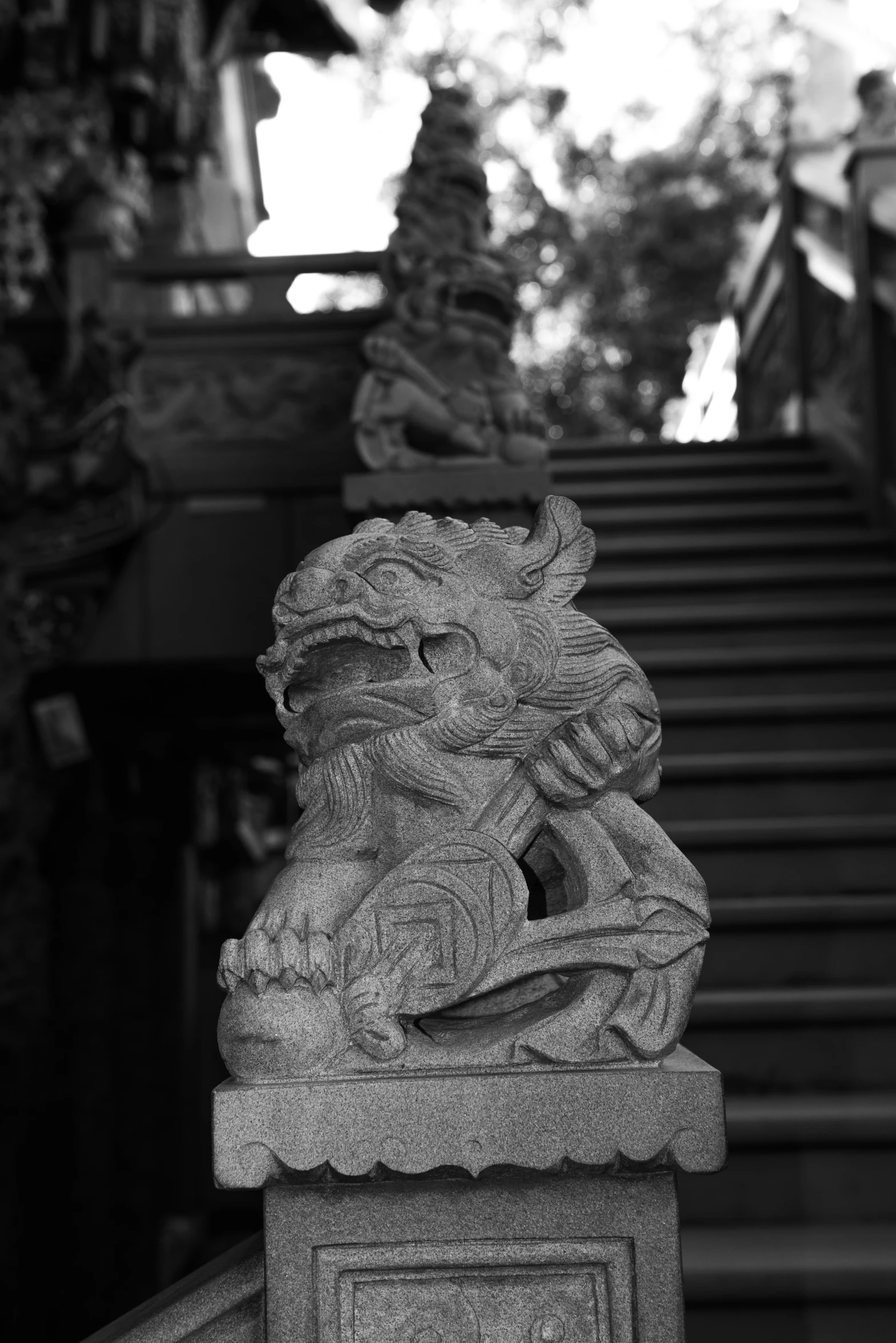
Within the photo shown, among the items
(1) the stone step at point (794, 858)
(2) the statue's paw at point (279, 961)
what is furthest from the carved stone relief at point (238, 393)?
(2) the statue's paw at point (279, 961)

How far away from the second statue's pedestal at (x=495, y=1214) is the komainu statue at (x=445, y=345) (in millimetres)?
2993

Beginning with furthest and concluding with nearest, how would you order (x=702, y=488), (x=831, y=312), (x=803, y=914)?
1. (x=831, y=312)
2. (x=702, y=488)
3. (x=803, y=914)

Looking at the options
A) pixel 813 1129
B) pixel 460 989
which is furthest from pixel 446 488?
pixel 460 989

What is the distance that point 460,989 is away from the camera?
5.70 ft

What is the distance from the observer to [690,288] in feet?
52.1

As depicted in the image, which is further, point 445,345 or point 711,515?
point 711,515

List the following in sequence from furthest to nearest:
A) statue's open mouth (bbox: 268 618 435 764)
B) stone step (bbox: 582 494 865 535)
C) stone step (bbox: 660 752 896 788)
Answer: stone step (bbox: 582 494 865 535) → stone step (bbox: 660 752 896 788) → statue's open mouth (bbox: 268 618 435 764)

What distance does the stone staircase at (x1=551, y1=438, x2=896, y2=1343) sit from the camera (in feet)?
9.93

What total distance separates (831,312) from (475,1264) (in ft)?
22.0

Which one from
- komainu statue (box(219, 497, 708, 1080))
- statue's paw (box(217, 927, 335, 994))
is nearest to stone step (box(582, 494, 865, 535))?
komainu statue (box(219, 497, 708, 1080))

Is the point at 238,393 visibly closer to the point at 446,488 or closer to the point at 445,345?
the point at 445,345

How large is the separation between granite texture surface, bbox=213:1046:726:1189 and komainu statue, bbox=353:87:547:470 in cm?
299

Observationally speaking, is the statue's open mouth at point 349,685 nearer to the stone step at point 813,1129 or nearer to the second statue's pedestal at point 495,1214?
the second statue's pedestal at point 495,1214

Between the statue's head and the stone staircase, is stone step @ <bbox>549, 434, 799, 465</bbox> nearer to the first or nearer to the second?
the stone staircase
